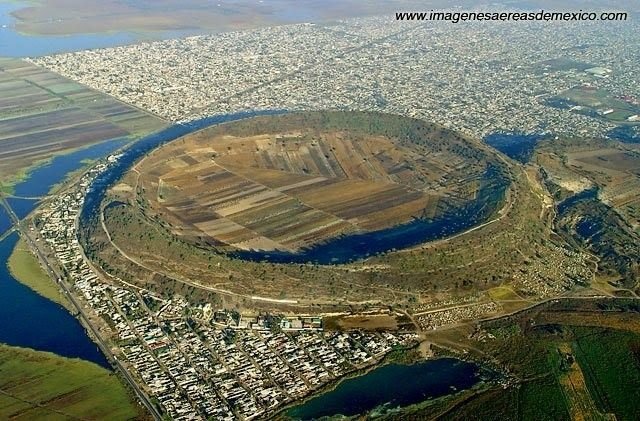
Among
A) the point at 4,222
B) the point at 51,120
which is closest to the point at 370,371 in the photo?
the point at 4,222

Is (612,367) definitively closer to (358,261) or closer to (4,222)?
(358,261)

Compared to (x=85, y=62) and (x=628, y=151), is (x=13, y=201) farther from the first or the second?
(x=628, y=151)

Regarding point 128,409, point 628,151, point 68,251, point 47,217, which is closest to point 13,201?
point 47,217

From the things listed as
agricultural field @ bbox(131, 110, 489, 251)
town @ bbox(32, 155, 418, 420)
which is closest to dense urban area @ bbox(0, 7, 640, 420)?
town @ bbox(32, 155, 418, 420)

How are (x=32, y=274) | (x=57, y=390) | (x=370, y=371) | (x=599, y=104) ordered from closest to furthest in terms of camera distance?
(x=57, y=390) → (x=370, y=371) → (x=32, y=274) → (x=599, y=104)

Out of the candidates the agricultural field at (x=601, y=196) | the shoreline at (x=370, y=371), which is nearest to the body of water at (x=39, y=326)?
the shoreline at (x=370, y=371)

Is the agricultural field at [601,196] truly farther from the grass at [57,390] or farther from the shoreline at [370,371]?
the grass at [57,390]

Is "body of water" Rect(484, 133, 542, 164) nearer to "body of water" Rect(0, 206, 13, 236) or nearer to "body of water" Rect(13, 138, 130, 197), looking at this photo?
"body of water" Rect(13, 138, 130, 197)

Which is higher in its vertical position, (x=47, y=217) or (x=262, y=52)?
(x=262, y=52)
